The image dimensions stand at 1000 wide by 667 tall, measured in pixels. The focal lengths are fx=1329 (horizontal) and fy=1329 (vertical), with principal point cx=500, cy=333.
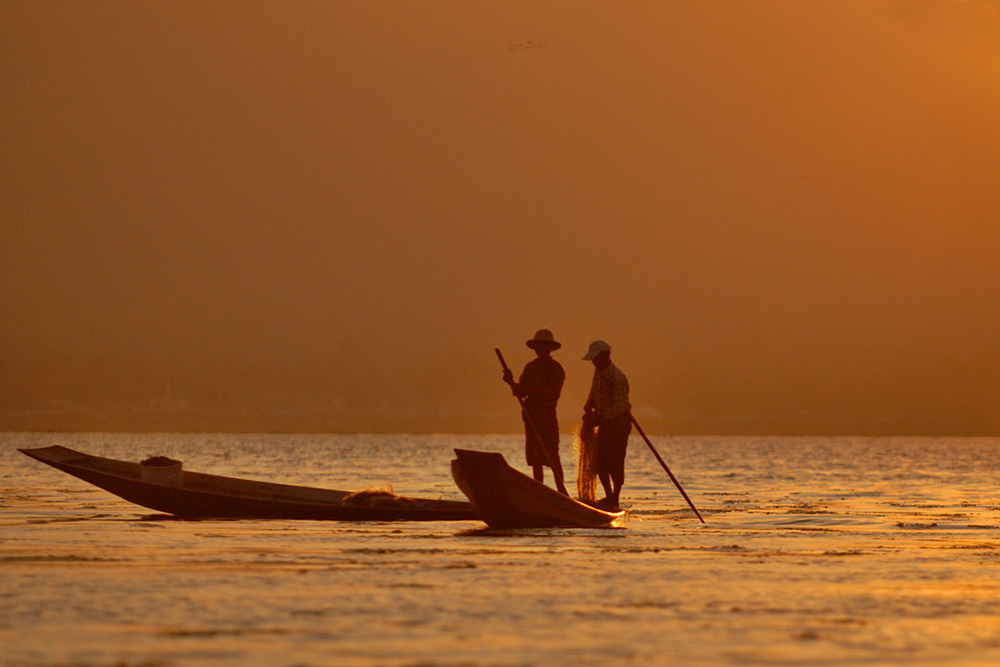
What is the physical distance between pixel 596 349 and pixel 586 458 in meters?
1.70

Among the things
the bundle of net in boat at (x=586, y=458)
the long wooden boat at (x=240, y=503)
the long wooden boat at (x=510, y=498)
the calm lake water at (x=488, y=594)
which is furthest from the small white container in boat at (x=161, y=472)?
the bundle of net in boat at (x=586, y=458)

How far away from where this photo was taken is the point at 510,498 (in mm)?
16953

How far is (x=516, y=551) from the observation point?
14281 millimetres

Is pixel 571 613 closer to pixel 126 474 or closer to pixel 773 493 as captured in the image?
pixel 126 474

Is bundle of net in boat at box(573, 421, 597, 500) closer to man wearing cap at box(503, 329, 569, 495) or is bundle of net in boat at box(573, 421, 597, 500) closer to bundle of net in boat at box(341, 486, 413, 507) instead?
man wearing cap at box(503, 329, 569, 495)

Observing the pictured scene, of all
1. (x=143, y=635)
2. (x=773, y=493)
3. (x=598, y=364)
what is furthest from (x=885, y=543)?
(x=773, y=493)

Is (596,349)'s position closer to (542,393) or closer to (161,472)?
(542,393)

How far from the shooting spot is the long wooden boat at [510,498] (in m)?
16.7

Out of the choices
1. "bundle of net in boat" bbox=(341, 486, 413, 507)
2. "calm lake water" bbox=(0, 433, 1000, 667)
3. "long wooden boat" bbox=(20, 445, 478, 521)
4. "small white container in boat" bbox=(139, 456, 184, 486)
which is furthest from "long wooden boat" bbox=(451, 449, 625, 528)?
"small white container in boat" bbox=(139, 456, 184, 486)

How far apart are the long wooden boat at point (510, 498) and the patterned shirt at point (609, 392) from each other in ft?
5.54

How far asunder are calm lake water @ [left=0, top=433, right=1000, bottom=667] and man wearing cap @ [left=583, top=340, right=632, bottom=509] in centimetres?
101

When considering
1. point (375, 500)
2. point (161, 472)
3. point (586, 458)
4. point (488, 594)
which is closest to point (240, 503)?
point (161, 472)

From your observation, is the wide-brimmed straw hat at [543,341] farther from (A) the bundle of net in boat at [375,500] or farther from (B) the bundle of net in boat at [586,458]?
(A) the bundle of net in boat at [375,500]

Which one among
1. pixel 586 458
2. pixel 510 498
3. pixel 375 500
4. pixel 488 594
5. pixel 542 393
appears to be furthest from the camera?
pixel 375 500
